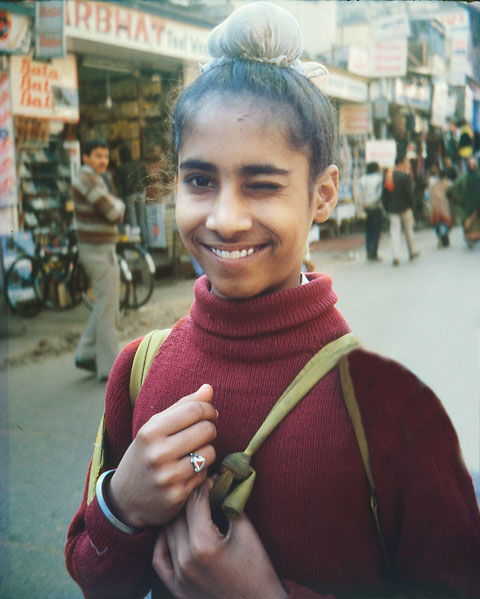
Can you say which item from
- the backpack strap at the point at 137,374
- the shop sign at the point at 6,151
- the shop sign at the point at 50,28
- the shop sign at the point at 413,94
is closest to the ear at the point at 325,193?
the backpack strap at the point at 137,374

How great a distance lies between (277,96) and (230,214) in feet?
0.67

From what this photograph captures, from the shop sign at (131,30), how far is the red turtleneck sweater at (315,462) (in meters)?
6.06

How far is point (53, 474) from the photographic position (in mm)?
3404

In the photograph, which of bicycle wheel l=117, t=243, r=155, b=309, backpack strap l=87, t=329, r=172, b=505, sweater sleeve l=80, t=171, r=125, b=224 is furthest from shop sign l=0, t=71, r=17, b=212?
backpack strap l=87, t=329, r=172, b=505

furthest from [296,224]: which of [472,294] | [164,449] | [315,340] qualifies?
[472,294]

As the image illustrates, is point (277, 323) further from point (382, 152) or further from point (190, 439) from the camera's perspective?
point (382, 152)

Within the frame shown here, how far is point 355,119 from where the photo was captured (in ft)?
47.7

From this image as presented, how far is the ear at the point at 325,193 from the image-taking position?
3.51 feet

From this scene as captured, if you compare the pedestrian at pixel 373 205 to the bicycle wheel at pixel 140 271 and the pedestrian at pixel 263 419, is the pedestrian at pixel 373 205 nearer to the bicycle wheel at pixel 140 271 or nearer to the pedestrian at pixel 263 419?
the bicycle wheel at pixel 140 271

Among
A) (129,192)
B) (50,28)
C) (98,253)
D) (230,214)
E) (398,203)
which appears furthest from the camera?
(398,203)

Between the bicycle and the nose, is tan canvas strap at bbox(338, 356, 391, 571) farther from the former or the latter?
the bicycle

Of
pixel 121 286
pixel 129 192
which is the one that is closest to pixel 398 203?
pixel 129 192

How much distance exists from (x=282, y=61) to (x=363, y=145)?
15.9m

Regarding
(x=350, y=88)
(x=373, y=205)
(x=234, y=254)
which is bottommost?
(x=373, y=205)
